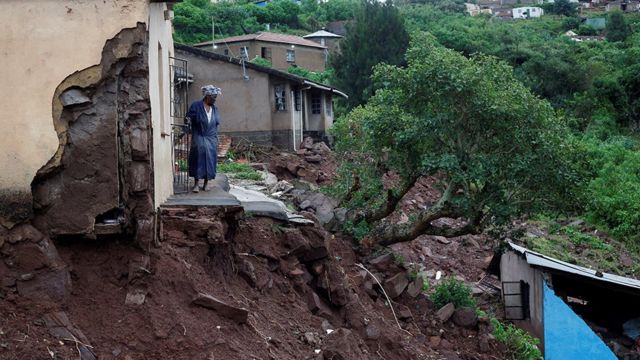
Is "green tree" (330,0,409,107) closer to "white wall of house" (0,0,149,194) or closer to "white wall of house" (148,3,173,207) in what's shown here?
"white wall of house" (148,3,173,207)

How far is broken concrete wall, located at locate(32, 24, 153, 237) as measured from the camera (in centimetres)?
775

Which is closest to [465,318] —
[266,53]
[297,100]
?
[297,100]

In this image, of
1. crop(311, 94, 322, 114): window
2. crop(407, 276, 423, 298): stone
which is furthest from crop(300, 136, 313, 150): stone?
crop(407, 276, 423, 298): stone

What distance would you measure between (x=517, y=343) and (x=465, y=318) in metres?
1.08

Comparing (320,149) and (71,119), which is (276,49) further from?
(71,119)

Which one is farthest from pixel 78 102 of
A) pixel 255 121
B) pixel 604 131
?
pixel 604 131

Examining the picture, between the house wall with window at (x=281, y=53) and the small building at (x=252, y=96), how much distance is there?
14.3 metres

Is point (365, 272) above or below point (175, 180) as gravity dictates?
below

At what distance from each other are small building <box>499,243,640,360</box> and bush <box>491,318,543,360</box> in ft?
1.87

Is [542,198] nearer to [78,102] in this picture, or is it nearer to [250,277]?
[250,277]

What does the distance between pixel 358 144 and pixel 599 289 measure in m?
6.79

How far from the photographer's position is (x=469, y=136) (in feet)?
49.1

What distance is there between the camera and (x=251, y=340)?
28.1 ft

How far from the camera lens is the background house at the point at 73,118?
777cm
